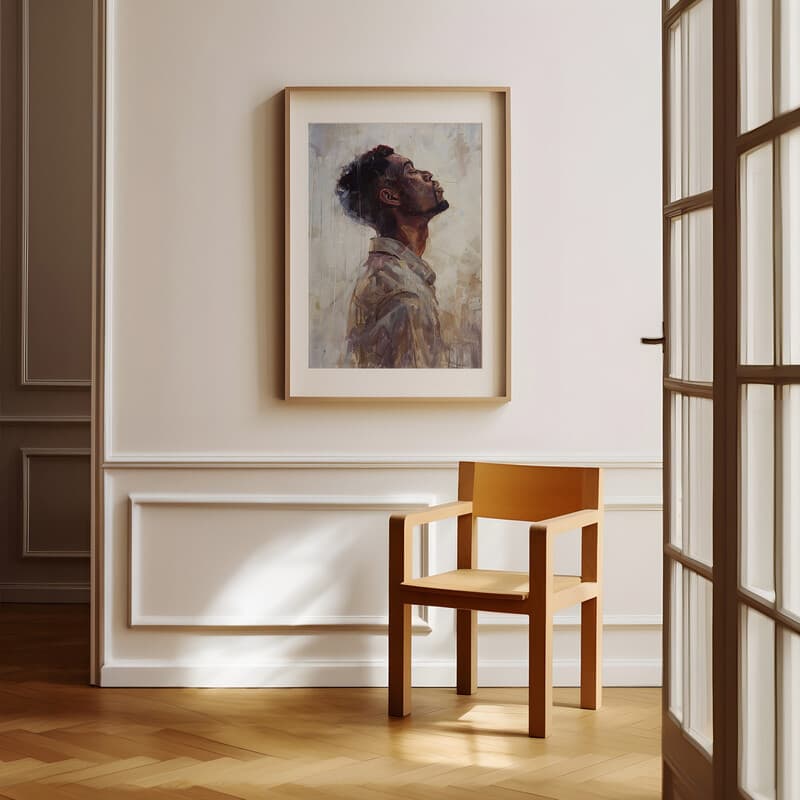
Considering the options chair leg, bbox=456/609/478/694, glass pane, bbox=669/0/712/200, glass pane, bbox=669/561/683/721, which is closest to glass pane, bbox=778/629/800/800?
glass pane, bbox=669/561/683/721

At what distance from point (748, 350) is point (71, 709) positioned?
2.38 metres

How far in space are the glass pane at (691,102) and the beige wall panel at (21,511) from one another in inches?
140

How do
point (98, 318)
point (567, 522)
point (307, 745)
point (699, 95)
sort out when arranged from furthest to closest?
point (98, 318) → point (567, 522) → point (307, 745) → point (699, 95)

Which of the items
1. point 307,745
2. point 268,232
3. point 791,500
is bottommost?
point 307,745

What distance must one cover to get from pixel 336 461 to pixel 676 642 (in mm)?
1532

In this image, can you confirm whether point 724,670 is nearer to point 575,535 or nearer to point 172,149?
point 575,535

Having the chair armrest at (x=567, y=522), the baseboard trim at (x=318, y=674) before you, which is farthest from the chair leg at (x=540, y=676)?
the baseboard trim at (x=318, y=674)

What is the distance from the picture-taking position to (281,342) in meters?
3.62

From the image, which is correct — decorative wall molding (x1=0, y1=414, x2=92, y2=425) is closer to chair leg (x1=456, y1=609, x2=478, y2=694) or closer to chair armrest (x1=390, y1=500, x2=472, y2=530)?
chair armrest (x1=390, y1=500, x2=472, y2=530)

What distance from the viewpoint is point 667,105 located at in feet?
7.85

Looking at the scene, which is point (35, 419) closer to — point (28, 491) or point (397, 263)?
point (28, 491)

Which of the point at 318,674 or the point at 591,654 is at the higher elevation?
the point at 591,654

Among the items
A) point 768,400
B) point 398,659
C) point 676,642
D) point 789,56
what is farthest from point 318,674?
point 789,56

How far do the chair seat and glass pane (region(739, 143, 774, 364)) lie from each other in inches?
53.4
